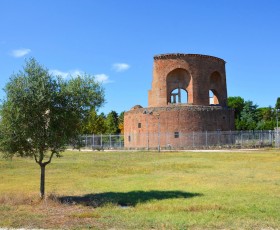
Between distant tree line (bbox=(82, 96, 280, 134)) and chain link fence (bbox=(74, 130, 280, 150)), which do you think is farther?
distant tree line (bbox=(82, 96, 280, 134))

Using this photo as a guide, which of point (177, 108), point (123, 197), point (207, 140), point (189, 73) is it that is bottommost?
point (123, 197)

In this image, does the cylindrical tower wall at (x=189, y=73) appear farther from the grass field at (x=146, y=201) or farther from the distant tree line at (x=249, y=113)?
the distant tree line at (x=249, y=113)

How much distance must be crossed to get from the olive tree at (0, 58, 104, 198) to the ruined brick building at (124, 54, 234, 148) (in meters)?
33.9

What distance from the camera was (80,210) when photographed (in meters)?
10.8

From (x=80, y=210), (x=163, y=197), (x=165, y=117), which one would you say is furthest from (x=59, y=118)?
(x=165, y=117)

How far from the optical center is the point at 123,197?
1280 centimetres

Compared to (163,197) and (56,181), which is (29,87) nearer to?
(163,197)

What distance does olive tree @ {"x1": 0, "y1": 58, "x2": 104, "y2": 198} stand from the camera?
1212 cm

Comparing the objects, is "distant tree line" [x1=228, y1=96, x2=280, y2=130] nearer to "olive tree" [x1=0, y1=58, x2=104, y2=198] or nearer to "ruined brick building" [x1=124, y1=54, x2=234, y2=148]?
"ruined brick building" [x1=124, y1=54, x2=234, y2=148]

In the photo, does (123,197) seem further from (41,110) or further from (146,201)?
(41,110)

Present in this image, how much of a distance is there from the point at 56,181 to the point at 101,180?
2.03 meters

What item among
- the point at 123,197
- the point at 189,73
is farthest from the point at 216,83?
the point at 123,197

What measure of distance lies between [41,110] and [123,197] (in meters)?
3.86

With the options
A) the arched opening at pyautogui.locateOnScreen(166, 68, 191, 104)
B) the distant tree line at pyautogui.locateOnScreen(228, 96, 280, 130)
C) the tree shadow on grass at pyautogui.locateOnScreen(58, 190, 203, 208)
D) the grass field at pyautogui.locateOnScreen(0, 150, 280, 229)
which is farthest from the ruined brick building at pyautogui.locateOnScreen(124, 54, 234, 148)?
the distant tree line at pyautogui.locateOnScreen(228, 96, 280, 130)
